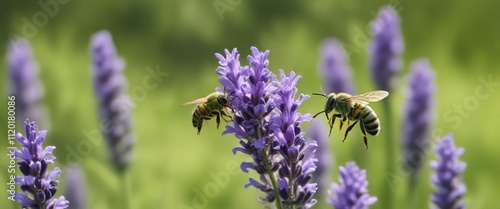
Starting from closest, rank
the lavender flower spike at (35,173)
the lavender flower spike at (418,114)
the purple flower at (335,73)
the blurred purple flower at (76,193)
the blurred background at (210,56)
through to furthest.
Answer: the lavender flower spike at (35,173) < the blurred purple flower at (76,193) < the lavender flower spike at (418,114) < the purple flower at (335,73) < the blurred background at (210,56)

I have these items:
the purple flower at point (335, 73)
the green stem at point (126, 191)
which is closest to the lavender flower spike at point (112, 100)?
the green stem at point (126, 191)

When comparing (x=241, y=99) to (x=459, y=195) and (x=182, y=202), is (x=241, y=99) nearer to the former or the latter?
(x=459, y=195)

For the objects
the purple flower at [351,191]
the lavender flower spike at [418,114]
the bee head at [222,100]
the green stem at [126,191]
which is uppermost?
the lavender flower spike at [418,114]

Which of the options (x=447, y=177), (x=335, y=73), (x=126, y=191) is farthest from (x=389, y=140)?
(x=447, y=177)

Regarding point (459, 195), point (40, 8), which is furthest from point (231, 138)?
point (459, 195)

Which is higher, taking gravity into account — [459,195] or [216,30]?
[216,30]

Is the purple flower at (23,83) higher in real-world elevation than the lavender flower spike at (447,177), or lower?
higher

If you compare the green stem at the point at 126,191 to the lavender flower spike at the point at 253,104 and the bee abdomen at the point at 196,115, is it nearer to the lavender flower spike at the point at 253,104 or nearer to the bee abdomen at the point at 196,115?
the bee abdomen at the point at 196,115
